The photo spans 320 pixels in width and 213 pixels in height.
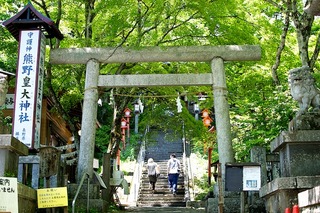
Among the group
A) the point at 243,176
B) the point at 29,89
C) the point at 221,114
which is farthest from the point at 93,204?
the point at 243,176

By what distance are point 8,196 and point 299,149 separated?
480 centimetres

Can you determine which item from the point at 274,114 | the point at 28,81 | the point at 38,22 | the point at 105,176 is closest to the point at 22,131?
the point at 28,81

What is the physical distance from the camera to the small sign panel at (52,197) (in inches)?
346

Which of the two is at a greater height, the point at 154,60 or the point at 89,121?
the point at 154,60

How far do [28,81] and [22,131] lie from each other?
1298 millimetres

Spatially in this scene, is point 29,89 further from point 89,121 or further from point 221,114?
point 221,114

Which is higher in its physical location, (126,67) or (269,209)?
(126,67)

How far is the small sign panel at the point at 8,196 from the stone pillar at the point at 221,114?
24.1 feet

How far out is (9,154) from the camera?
8.37 meters

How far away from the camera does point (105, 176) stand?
1505cm

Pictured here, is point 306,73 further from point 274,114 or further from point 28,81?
point 28,81

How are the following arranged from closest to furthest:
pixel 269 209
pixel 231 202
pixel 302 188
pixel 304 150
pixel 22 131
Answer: pixel 302 188
pixel 304 150
pixel 269 209
pixel 22 131
pixel 231 202

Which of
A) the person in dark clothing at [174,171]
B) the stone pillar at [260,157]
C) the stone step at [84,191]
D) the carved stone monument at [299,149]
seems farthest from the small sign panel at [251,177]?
the person in dark clothing at [174,171]


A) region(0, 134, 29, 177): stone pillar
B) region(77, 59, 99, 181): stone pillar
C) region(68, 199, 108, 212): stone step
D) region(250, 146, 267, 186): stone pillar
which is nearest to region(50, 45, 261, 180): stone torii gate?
region(77, 59, 99, 181): stone pillar
